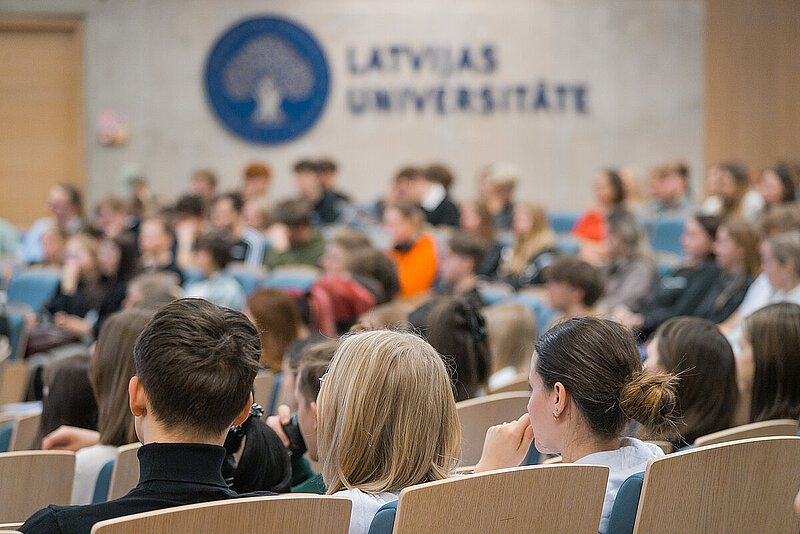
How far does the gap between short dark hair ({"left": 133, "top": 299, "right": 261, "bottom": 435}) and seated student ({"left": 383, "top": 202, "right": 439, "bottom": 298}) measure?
5464 millimetres

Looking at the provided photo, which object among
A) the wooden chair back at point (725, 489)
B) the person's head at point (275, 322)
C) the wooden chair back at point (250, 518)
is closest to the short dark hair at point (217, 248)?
the person's head at point (275, 322)

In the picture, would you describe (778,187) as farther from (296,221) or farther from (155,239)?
(155,239)

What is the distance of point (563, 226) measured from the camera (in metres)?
11.0

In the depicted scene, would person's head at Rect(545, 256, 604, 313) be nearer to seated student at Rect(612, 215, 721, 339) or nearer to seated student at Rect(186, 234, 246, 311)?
seated student at Rect(612, 215, 721, 339)

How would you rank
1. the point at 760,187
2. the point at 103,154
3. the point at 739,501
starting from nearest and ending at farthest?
the point at 739,501, the point at 760,187, the point at 103,154

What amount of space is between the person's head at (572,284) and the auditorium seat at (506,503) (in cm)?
327

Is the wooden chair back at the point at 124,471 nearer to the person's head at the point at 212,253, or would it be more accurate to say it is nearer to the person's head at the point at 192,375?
the person's head at the point at 192,375

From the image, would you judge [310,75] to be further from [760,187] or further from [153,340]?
[153,340]

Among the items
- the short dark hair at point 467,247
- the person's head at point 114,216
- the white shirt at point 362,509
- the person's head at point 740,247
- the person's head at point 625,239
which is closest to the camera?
the white shirt at point 362,509

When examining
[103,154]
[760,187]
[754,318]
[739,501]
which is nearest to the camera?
[739,501]

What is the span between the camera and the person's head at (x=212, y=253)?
6.38 m

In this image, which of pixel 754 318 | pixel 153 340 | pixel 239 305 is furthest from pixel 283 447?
pixel 239 305

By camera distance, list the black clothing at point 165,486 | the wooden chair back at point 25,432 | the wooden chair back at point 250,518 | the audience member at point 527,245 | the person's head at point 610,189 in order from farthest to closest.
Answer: the person's head at point 610,189 → the audience member at point 527,245 → the wooden chair back at point 25,432 → the black clothing at point 165,486 → the wooden chair back at point 250,518

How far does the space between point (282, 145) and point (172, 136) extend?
1.41m
